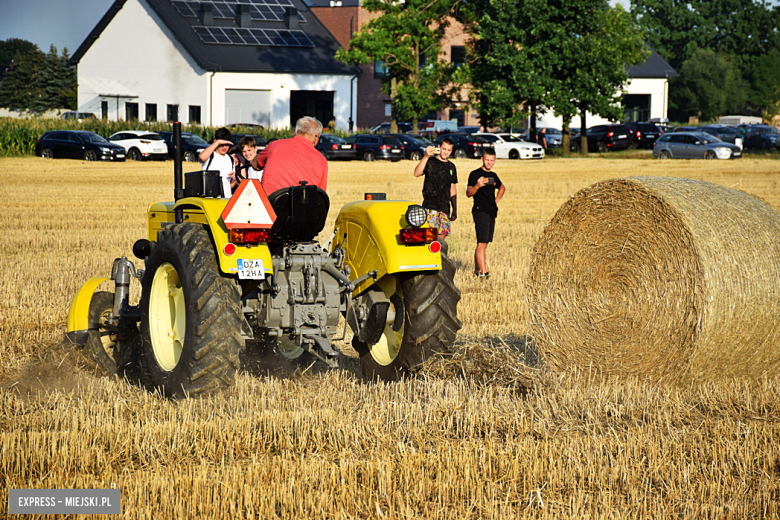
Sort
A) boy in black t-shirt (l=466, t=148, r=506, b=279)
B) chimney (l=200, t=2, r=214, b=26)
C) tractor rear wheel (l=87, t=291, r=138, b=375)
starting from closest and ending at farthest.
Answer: tractor rear wheel (l=87, t=291, r=138, b=375) < boy in black t-shirt (l=466, t=148, r=506, b=279) < chimney (l=200, t=2, r=214, b=26)

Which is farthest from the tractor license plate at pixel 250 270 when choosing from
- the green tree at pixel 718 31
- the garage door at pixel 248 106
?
the green tree at pixel 718 31

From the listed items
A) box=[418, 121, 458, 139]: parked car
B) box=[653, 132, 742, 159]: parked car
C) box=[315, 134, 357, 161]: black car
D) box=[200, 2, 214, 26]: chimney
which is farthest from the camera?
box=[200, 2, 214, 26]: chimney

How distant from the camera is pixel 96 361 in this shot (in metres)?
6.95

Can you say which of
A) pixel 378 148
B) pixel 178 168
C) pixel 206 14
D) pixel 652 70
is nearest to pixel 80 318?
pixel 178 168

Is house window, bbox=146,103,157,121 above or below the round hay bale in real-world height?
above

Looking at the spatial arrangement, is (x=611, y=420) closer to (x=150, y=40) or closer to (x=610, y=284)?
(x=610, y=284)

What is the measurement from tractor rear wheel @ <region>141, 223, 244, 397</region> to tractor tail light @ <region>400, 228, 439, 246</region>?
1140mm

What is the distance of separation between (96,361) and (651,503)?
448 centimetres

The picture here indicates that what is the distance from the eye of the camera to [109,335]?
278 inches

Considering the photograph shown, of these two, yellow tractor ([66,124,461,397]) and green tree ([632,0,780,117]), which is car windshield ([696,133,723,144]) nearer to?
yellow tractor ([66,124,461,397])

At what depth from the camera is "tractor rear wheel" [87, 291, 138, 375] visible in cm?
687

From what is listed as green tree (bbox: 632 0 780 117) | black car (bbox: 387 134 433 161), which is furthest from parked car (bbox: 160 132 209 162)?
green tree (bbox: 632 0 780 117)

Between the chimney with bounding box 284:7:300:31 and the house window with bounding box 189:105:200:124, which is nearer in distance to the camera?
the house window with bounding box 189:105:200:124

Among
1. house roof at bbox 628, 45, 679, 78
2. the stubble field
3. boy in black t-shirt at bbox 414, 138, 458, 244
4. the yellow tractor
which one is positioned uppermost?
house roof at bbox 628, 45, 679, 78
